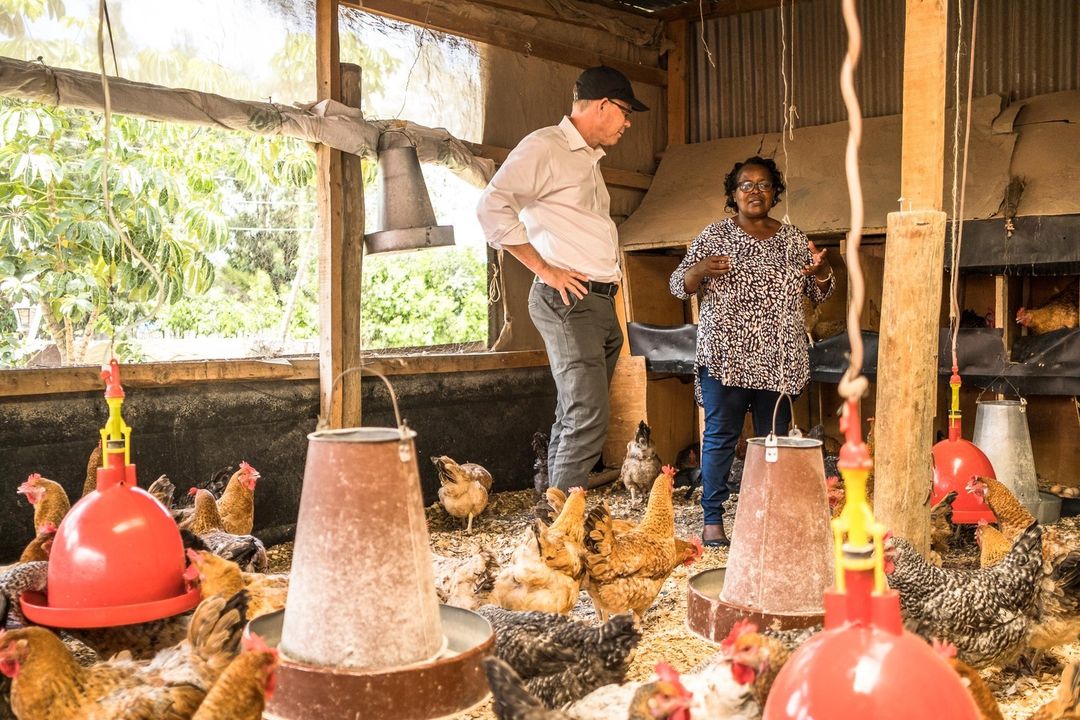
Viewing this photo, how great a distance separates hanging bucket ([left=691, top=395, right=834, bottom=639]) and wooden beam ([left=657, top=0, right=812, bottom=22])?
18.9 feet

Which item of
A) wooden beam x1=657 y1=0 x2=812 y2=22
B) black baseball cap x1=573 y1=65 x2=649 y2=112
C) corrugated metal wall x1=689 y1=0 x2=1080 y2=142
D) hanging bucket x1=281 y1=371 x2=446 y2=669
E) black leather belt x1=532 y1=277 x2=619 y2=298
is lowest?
hanging bucket x1=281 y1=371 x2=446 y2=669

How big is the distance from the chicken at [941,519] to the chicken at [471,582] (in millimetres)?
2126

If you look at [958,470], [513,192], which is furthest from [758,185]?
[958,470]

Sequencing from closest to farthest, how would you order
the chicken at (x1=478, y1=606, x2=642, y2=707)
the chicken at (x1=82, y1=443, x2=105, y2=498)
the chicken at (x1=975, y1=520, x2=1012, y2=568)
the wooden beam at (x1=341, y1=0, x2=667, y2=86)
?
the chicken at (x1=478, y1=606, x2=642, y2=707)
the chicken at (x1=975, y1=520, x2=1012, y2=568)
the chicken at (x1=82, y1=443, x2=105, y2=498)
the wooden beam at (x1=341, y1=0, x2=667, y2=86)

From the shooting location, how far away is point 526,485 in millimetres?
6992

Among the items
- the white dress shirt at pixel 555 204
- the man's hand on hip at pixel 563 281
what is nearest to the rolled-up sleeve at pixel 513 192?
the white dress shirt at pixel 555 204

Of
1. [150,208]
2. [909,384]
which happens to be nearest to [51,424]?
[150,208]

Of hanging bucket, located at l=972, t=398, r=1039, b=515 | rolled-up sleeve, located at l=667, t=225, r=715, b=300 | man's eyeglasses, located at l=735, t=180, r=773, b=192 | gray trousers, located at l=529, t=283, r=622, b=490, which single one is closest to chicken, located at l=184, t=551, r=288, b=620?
gray trousers, located at l=529, t=283, r=622, b=490

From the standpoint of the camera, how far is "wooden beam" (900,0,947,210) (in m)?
3.36

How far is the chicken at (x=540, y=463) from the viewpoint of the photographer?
252 inches

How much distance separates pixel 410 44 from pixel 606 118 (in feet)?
7.54

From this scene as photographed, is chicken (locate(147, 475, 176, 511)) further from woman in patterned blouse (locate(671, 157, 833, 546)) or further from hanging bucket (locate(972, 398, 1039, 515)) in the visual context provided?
hanging bucket (locate(972, 398, 1039, 515))

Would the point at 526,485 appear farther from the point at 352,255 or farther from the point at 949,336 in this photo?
the point at 949,336

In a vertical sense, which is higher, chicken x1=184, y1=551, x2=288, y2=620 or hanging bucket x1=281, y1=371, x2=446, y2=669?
hanging bucket x1=281, y1=371, x2=446, y2=669
